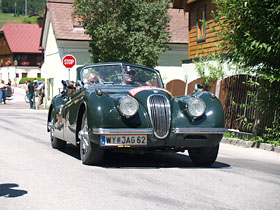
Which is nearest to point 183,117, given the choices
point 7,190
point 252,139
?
point 7,190

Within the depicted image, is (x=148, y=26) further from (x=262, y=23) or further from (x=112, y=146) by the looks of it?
(x=112, y=146)

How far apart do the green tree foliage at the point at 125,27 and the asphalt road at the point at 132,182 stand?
701 inches

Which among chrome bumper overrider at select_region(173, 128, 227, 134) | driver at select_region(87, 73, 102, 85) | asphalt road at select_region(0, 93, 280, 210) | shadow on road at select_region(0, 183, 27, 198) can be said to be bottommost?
asphalt road at select_region(0, 93, 280, 210)

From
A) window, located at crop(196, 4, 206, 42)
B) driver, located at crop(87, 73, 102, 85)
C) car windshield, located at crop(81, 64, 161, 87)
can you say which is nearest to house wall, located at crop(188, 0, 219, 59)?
window, located at crop(196, 4, 206, 42)

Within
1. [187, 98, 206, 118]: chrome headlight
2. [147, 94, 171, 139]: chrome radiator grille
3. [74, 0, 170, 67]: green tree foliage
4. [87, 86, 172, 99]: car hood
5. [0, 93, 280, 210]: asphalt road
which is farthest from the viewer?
[74, 0, 170, 67]: green tree foliage

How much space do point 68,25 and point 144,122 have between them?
1328 inches

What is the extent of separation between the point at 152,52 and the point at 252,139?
16662 millimetres

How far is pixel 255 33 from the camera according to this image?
440 inches

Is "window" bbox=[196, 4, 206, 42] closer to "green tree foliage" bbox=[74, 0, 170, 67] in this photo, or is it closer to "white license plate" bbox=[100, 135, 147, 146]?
"green tree foliage" bbox=[74, 0, 170, 67]

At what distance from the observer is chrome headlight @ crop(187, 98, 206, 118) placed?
7.65 m

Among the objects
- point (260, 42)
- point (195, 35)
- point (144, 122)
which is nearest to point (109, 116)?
point (144, 122)

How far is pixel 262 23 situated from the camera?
426 inches

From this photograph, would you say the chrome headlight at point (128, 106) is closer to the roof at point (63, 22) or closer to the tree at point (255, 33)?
the tree at point (255, 33)

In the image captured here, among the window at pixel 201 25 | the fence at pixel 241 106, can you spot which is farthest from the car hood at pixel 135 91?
the window at pixel 201 25
